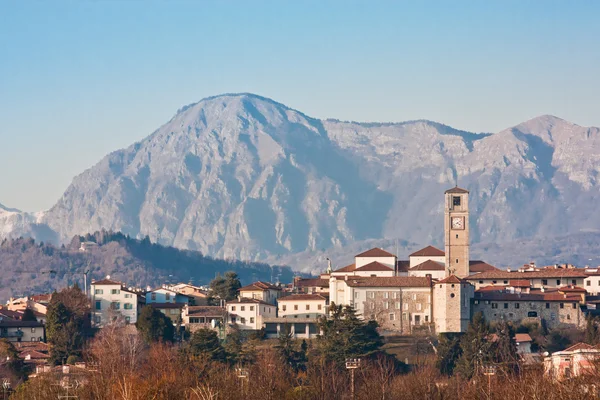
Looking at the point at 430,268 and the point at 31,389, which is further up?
the point at 430,268

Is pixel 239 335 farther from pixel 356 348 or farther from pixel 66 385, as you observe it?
pixel 66 385

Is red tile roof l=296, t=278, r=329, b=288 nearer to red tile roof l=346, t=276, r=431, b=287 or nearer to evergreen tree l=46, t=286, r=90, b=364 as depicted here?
red tile roof l=346, t=276, r=431, b=287

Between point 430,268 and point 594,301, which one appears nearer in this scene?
point 594,301

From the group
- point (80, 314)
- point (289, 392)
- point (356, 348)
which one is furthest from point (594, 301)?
point (289, 392)

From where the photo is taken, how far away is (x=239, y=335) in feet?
396

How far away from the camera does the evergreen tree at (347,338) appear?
106m

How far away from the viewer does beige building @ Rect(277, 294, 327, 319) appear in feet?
421

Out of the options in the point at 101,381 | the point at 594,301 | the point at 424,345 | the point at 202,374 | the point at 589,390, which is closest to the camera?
the point at 589,390

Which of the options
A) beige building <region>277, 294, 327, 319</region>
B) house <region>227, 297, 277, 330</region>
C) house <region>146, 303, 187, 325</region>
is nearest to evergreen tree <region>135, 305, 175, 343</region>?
house <region>227, 297, 277, 330</region>

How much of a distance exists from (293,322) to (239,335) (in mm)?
5232

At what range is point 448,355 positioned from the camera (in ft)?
353

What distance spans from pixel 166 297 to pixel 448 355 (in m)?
41.3

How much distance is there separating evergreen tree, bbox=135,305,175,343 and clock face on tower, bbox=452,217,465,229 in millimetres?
30984

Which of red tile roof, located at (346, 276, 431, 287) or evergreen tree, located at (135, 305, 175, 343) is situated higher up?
red tile roof, located at (346, 276, 431, 287)
